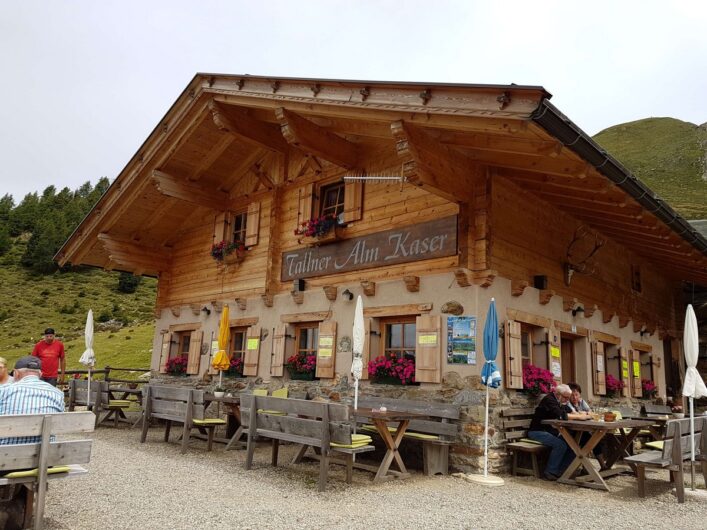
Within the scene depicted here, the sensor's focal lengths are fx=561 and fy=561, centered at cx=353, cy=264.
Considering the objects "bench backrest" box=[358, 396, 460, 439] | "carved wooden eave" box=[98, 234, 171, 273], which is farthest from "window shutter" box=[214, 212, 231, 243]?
"bench backrest" box=[358, 396, 460, 439]

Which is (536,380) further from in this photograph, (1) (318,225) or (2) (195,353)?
(2) (195,353)

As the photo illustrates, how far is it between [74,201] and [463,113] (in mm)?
66035

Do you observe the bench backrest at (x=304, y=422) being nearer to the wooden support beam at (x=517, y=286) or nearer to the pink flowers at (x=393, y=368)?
the pink flowers at (x=393, y=368)

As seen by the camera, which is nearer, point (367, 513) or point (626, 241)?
point (367, 513)

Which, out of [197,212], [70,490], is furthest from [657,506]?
[197,212]

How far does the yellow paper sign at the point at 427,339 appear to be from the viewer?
745 cm

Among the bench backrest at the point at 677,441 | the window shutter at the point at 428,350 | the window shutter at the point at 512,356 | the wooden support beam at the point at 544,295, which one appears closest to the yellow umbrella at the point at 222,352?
the window shutter at the point at 428,350

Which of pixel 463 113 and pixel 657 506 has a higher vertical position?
pixel 463 113

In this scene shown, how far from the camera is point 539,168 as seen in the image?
719cm

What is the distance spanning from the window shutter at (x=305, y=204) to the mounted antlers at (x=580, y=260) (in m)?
4.39

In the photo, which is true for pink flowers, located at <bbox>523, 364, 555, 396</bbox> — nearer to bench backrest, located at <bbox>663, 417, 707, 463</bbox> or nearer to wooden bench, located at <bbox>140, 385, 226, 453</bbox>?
bench backrest, located at <bbox>663, 417, 707, 463</bbox>

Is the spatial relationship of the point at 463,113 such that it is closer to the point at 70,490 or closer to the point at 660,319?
the point at 70,490

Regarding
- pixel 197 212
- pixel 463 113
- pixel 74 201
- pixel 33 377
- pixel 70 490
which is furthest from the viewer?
pixel 74 201

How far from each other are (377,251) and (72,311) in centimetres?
4231
